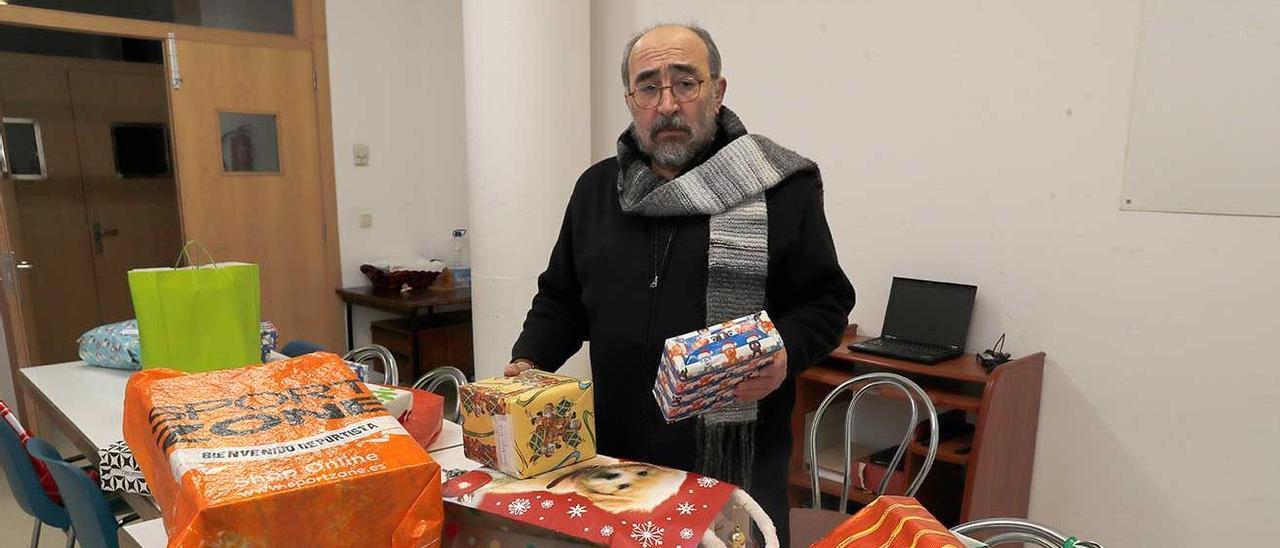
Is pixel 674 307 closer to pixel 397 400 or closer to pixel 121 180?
pixel 397 400

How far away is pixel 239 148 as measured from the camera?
3.65m

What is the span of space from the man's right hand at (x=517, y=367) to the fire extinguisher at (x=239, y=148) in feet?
9.77

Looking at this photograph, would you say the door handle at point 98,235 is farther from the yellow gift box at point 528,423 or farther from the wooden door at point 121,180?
the yellow gift box at point 528,423

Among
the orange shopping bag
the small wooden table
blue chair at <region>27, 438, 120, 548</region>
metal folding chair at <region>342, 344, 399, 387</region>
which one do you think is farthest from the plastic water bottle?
the orange shopping bag

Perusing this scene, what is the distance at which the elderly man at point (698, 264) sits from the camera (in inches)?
49.2

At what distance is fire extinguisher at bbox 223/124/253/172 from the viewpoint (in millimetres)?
3613

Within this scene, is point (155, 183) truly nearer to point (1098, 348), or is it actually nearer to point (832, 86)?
point (832, 86)

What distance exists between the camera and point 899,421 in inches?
99.6

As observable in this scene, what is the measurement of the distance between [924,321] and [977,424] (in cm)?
44

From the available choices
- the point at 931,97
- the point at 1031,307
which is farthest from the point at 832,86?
the point at 1031,307

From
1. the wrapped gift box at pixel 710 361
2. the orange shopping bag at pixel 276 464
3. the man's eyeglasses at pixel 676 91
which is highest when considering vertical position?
the man's eyeglasses at pixel 676 91

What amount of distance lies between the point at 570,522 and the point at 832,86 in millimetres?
2103

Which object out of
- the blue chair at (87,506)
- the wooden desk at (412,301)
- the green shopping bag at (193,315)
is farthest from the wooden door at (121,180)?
the blue chair at (87,506)

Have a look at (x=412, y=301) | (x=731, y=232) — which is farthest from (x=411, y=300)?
(x=731, y=232)
